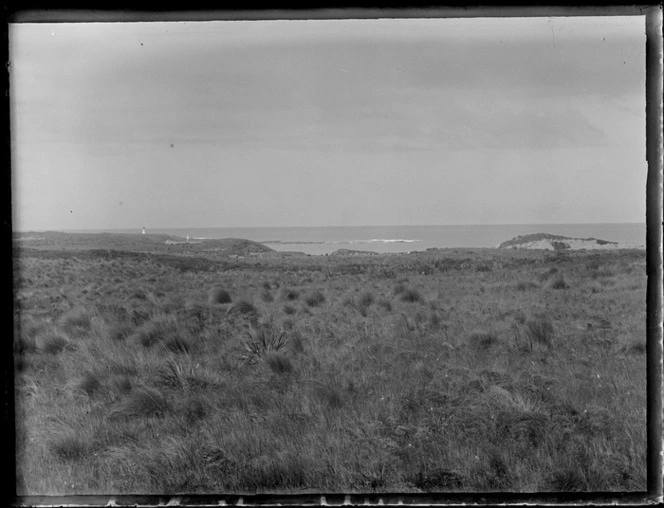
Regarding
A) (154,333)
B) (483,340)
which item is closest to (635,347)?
(483,340)

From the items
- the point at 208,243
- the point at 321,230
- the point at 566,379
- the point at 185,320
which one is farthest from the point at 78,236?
the point at 566,379

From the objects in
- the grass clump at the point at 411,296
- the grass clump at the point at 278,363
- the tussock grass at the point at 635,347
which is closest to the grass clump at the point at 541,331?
the tussock grass at the point at 635,347

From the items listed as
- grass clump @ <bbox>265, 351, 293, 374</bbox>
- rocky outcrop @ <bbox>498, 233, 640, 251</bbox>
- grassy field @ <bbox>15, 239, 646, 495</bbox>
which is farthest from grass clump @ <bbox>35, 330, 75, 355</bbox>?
rocky outcrop @ <bbox>498, 233, 640, 251</bbox>

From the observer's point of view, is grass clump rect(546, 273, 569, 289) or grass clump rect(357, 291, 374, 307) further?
grass clump rect(546, 273, 569, 289)

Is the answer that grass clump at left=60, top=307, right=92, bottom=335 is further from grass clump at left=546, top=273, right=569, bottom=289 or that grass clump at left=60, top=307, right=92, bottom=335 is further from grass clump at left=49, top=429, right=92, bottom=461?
grass clump at left=546, top=273, right=569, bottom=289

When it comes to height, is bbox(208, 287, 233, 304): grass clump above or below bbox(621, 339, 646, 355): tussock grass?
above

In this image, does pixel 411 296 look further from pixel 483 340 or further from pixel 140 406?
pixel 140 406
